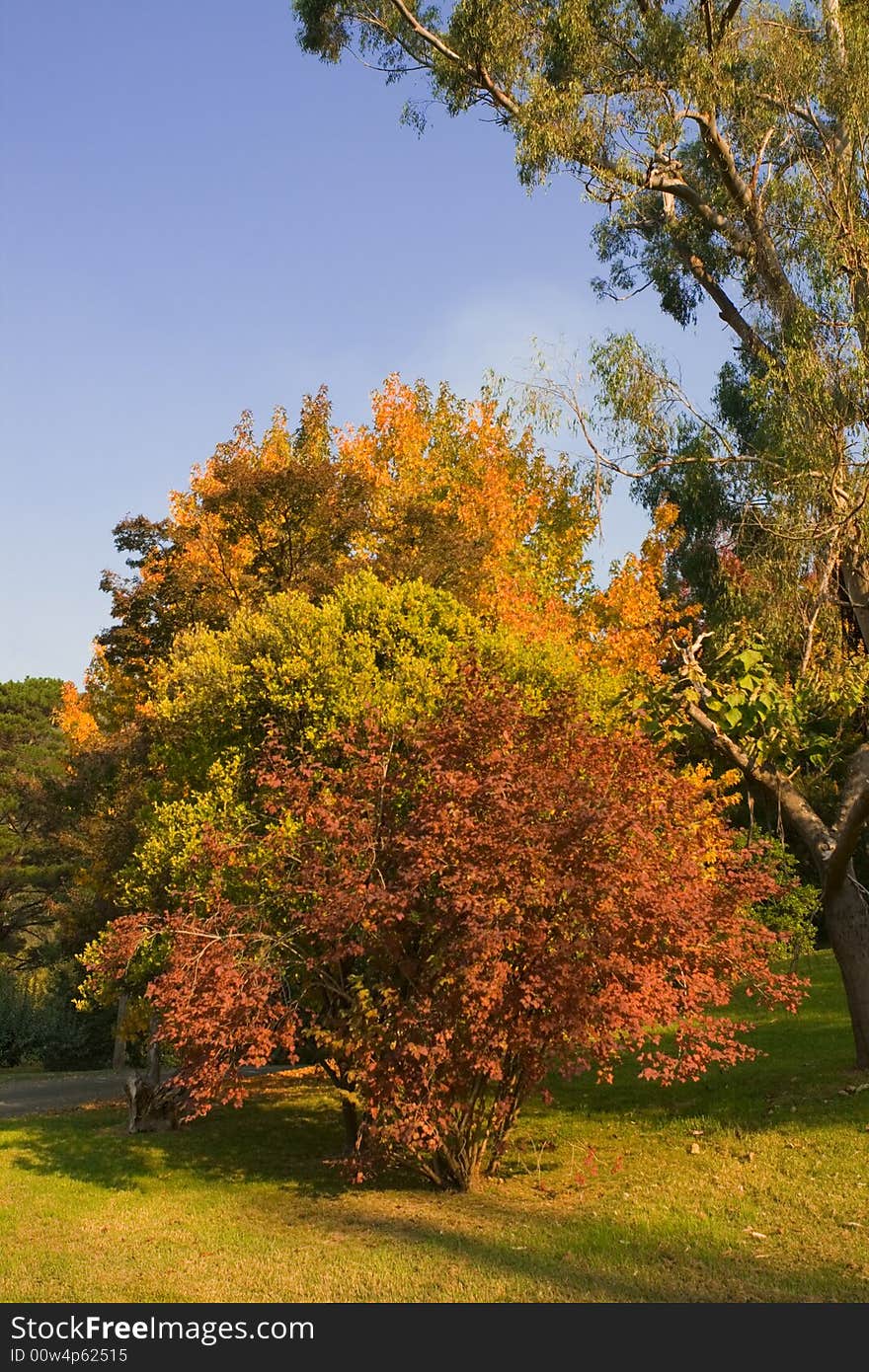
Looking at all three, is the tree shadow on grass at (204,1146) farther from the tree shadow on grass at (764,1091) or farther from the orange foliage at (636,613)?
the orange foliage at (636,613)

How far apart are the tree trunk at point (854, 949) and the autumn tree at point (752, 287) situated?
2cm

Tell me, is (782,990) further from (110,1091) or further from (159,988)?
(110,1091)

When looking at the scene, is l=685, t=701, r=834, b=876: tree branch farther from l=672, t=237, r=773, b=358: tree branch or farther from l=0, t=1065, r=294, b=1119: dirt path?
l=0, t=1065, r=294, b=1119: dirt path

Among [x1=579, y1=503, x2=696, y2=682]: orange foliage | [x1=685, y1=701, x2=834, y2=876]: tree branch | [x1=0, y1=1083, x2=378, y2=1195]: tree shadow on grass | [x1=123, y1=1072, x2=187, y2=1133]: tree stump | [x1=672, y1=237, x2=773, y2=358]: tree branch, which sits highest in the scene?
[x1=672, y1=237, x2=773, y2=358]: tree branch

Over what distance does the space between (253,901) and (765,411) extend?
846cm

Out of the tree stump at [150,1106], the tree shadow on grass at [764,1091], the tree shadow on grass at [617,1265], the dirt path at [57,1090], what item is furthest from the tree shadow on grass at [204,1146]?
the tree shadow on grass at [764,1091]

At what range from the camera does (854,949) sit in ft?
40.9

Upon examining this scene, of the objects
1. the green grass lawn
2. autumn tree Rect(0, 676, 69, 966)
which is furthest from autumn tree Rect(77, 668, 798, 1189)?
autumn tree Rect(0, 676, 69, 966)

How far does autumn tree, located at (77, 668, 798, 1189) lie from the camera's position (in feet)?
28.9

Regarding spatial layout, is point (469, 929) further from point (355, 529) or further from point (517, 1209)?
point (355, 529)

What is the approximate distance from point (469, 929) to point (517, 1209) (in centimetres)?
259

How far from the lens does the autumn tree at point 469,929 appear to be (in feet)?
28.9

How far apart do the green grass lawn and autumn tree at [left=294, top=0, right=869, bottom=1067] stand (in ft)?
8.18
